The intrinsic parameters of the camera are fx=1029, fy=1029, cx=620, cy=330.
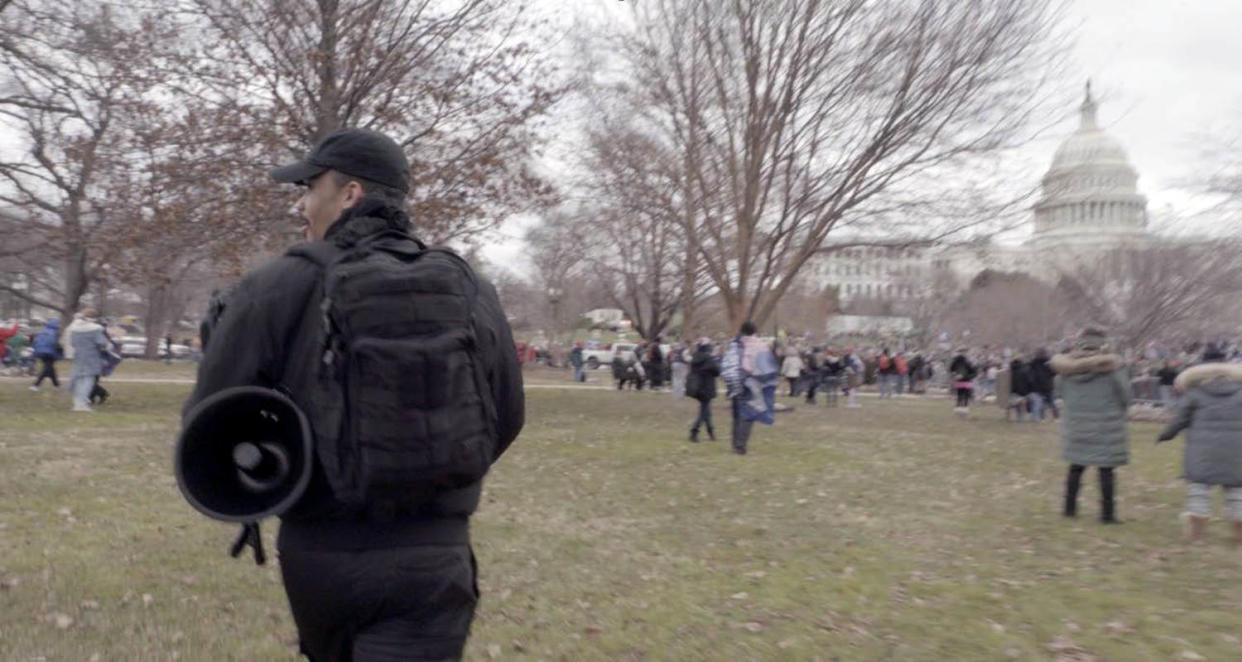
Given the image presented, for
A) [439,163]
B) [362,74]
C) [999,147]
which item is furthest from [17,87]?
[999,147]

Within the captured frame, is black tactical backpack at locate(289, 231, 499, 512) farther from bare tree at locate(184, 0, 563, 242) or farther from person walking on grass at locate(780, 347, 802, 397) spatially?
person walking on grass at locate(780, 347, 802, 397)

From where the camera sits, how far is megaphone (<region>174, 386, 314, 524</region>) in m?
2.25

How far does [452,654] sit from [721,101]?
21.3 metres

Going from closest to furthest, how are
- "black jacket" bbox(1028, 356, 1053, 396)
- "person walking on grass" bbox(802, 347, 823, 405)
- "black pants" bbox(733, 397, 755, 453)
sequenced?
"black pants" bbox(733, 397, 755, 453)
"black jacket" bbox(1028, 356, 1053, 396)
"person walking on grass" bbox(802, 347, 823, 405)

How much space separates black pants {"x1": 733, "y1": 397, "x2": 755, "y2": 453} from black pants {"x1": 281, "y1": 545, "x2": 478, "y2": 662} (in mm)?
11906

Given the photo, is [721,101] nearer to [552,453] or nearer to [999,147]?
[999,147]

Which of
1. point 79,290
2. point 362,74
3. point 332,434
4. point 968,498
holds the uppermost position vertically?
point 362,74

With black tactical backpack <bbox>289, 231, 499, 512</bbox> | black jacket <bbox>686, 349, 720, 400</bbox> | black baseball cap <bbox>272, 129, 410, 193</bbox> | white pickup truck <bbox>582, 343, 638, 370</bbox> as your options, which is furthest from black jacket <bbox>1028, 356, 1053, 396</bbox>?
white pickup truck <bbox>582, 343, 638, 370</bbox>

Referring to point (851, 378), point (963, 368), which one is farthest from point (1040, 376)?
point (851, 378)

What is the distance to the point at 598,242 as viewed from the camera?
1304 inches

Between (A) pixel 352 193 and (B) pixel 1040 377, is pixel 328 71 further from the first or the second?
(A) pixel 352 193

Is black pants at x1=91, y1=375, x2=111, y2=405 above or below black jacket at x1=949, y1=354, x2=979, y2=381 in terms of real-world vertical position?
below

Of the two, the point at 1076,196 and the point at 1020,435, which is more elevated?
the point at 1076,196

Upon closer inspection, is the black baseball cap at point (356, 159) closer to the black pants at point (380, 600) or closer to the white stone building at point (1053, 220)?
the black pants at point (380, 600)
